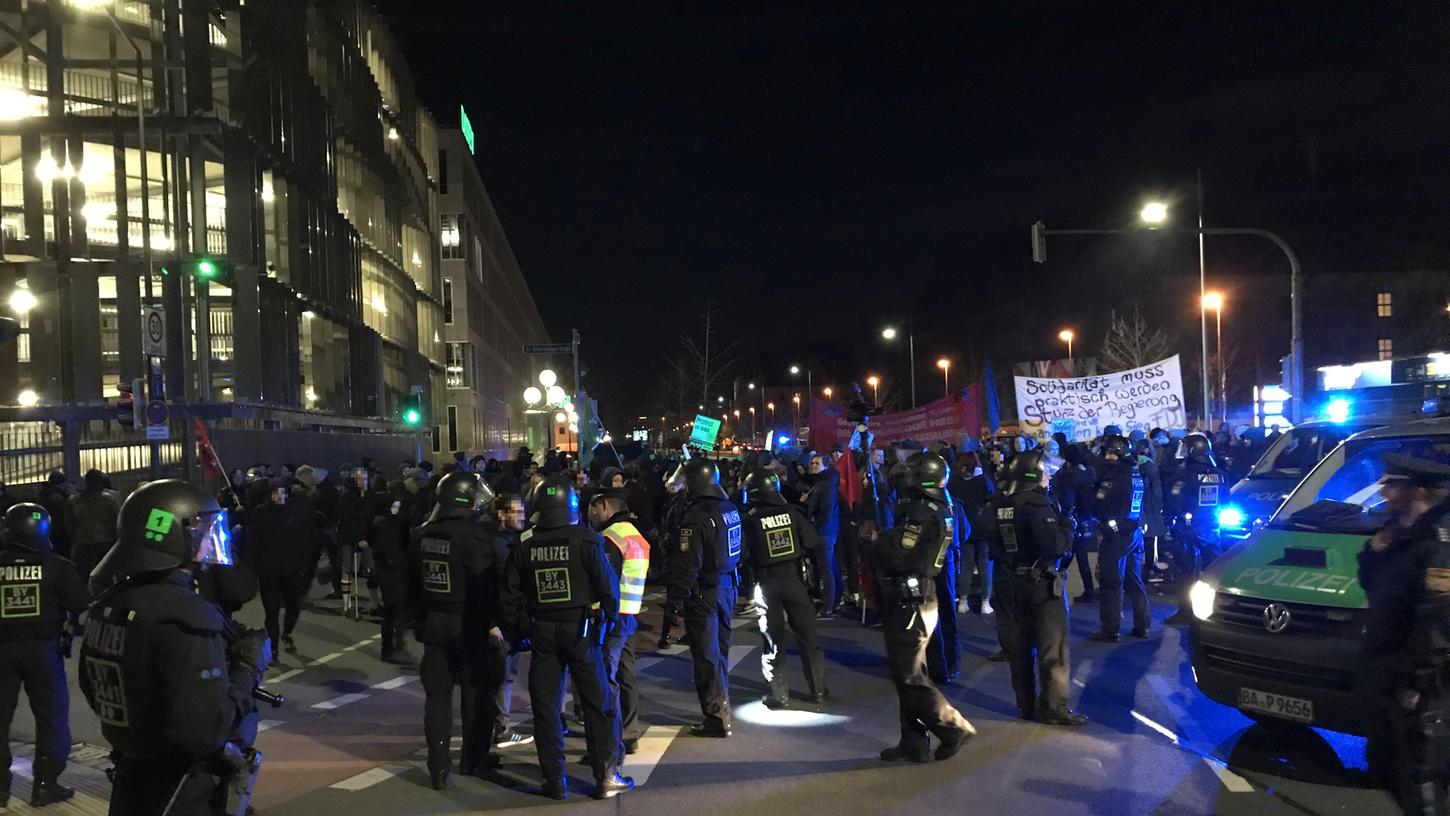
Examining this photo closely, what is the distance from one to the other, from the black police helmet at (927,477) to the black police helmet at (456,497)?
301 cm

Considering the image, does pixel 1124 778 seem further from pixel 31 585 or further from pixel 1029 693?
pixel 31 585

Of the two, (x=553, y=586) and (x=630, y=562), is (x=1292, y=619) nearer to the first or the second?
(x=630, y=562)

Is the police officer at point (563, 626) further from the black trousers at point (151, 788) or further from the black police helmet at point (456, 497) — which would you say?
the black trousers at point (151, 788)

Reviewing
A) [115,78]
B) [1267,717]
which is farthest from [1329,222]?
[1267,717]

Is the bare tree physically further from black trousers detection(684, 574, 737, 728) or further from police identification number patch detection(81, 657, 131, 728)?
police identification number patch detection(81, 657, 131, 728)

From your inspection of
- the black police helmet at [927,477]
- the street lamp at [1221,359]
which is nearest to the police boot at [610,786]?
the black police helmet at [927,477]

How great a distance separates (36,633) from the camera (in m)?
6.57

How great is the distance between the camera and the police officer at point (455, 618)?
681 cm

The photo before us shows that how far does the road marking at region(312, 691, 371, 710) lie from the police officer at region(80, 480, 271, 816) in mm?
5685

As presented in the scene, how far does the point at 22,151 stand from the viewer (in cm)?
2419

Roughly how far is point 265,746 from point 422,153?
46312mm

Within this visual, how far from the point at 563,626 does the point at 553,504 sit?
730mm

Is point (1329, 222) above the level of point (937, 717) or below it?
above

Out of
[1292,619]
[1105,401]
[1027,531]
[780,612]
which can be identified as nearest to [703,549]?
[780,612]
